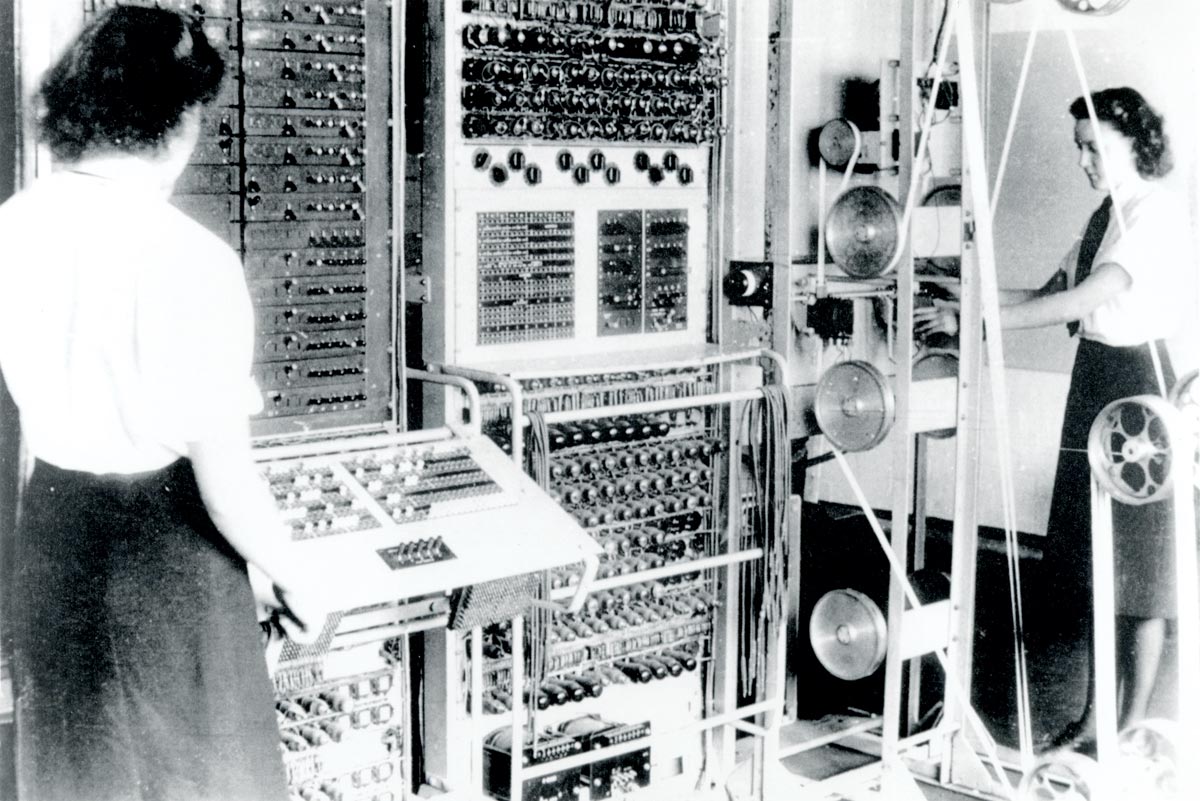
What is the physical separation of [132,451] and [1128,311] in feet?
9.35

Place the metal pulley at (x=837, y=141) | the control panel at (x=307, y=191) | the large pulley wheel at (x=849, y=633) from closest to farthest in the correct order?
the control panel at (x=307, y=191) < the large pulley wheel at (x=849, y=633) < the metal pulley at (x=837, y=141)

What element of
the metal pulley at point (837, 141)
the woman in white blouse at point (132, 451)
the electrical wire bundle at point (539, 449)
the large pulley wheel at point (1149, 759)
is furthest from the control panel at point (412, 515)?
the metal pulley at point (837, 141)

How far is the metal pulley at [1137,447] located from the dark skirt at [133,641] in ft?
7.39

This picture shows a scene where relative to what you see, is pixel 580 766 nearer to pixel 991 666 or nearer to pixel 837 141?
pixel 991 666

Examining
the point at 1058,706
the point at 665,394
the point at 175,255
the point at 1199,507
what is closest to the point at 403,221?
the point at 665,394

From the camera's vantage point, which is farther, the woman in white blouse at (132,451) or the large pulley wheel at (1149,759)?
the large pulley wheel at (1149,759)

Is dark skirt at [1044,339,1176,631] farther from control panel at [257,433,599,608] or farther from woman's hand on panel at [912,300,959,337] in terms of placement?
control panel at [257,433,599,608]

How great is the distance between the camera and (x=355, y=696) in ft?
10.9

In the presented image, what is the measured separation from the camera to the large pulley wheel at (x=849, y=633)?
4.11 m

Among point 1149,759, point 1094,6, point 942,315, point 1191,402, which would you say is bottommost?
point 1149,759

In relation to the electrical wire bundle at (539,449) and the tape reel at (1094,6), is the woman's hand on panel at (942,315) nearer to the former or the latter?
the tape reel at (1094,6)

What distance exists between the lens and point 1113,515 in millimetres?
3920

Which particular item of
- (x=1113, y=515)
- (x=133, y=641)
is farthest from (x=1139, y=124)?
(x=133, y=641)

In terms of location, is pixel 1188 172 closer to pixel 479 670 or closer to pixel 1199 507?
pixel 1199 507
